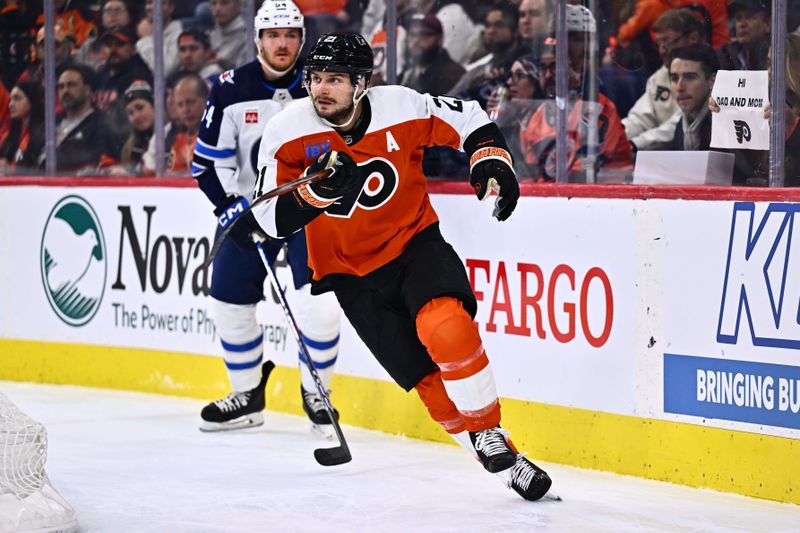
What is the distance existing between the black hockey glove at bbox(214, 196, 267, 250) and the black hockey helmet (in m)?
1.12

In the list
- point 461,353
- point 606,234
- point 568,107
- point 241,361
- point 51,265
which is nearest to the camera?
point 461,353

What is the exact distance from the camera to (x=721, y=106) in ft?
15.1

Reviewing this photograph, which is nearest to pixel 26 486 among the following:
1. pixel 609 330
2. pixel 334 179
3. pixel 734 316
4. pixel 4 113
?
pixel 334 179

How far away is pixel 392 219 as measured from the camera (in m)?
4.28

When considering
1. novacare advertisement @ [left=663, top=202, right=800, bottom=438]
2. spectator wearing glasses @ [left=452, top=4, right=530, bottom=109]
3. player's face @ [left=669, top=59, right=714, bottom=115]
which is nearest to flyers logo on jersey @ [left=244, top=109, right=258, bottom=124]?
spectator wearing glasses @ [left=452, top=4, right=530, bottom=109]

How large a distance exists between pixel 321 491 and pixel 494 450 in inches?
25.1

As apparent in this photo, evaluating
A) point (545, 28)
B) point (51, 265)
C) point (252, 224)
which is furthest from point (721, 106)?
point (51, 265)

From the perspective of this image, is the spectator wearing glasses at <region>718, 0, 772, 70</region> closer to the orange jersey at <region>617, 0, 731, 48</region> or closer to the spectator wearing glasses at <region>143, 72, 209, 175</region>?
the orange jersey at <region>617, 0, 731, 48</region>

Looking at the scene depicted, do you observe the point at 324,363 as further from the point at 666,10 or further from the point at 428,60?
the point at 666,10

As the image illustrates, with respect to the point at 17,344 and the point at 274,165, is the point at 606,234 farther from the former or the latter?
the point at 17,344

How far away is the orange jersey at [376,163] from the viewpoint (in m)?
4.23

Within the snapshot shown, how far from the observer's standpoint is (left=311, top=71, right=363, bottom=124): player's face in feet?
13.7

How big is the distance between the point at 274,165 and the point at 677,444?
1462 mm

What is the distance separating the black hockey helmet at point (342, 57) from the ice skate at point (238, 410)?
1781 mm
